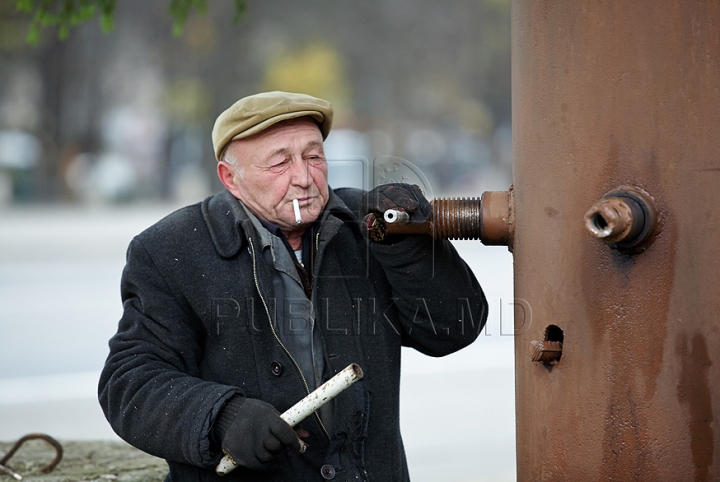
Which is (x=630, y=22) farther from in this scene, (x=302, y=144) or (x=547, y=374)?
(x=302, y=144)

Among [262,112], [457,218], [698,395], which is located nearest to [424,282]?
[457,218]

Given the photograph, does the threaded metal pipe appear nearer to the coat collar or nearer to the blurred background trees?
the coat collar

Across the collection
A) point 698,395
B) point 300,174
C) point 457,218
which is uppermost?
point 300,174

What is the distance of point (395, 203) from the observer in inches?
87.0

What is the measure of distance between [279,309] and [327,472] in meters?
0.44

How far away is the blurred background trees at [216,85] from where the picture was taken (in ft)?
82.2

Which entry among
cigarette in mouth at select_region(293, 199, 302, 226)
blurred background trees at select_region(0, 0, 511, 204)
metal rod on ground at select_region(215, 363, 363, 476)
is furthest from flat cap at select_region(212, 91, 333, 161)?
blurred background trees at select_region(0, 0, 511, 204)

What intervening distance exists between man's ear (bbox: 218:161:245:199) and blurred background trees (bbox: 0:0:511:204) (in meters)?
19.5

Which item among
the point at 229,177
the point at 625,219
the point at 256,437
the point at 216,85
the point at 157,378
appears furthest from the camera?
the point at 216,85

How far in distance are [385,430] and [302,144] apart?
0.81 m

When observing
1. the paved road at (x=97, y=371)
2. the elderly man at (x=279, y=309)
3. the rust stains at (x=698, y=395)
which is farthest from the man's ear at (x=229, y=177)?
the rust stains at (x=698, y=395)

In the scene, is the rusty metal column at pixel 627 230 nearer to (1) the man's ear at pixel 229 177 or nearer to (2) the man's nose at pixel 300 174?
(2) the man's nose at pixel 300 174

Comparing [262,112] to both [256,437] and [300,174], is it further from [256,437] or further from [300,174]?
[256,437]

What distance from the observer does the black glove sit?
2176mm
